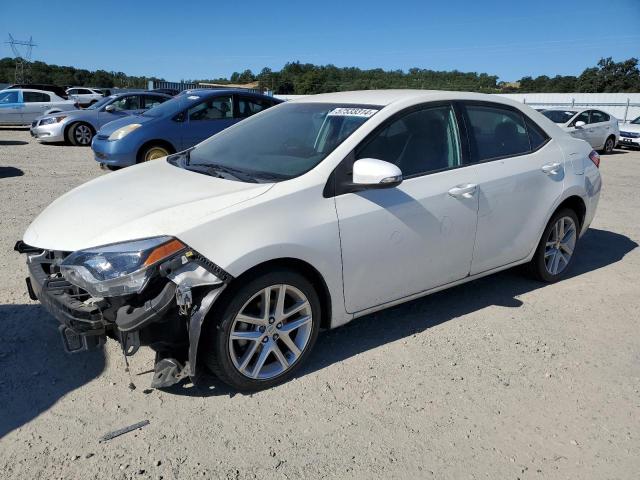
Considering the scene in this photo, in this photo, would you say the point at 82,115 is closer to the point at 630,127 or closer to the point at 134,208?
the point at 134,208

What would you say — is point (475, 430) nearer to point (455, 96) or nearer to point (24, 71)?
point (455, 96)

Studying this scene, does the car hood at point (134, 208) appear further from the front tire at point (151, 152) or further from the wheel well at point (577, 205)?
the front tire at point (151, 152)

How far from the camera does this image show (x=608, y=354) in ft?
11.9

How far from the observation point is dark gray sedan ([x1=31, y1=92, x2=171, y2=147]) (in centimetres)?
1420

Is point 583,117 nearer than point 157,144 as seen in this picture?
No

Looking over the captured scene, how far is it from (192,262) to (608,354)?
287 cm

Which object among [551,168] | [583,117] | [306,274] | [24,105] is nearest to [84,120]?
[24,105]

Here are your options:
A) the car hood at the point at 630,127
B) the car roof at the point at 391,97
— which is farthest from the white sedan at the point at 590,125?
the car roof at the point at 391,97

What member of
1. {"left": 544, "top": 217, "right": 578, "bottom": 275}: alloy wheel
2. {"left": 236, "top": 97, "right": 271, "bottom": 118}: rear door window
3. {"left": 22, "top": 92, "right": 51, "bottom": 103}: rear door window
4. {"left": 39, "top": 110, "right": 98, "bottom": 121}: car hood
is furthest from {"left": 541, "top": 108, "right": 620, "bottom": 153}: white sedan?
{"left": 22, "top": 92, "right": 51, "bottom": 103}: rear door window

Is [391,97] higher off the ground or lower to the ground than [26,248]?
higher

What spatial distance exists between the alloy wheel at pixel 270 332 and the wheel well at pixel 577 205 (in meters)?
2.83

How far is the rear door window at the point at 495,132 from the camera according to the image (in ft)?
13.2

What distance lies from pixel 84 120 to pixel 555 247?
13249mm

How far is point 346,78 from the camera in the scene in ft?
113
